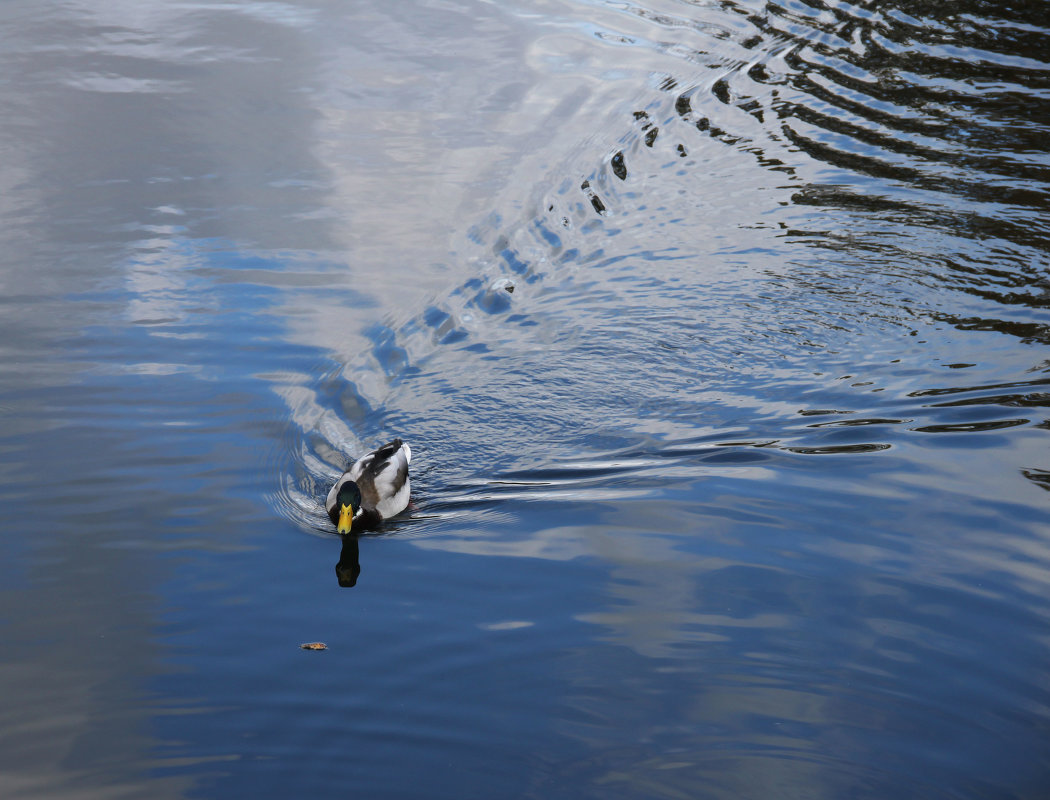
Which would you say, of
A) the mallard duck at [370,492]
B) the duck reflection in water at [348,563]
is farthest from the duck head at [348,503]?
the duck reflection in water at [348,563]

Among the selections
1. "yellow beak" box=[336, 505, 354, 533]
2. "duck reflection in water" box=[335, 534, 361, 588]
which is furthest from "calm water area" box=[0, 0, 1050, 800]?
"yellow beak" box=[336, 505, 354, 533]

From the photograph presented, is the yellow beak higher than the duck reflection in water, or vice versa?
the yellow beak

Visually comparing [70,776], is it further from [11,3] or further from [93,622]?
[11,3]

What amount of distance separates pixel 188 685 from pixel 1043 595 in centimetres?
505

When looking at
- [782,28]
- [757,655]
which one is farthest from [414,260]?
[782,28]

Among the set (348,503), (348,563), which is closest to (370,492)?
(348,503)

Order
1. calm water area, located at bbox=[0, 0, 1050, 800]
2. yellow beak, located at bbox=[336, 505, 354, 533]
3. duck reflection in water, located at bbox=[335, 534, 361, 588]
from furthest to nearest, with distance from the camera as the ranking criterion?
yellow beak, located at bbox=[336, 505, 354, 533] < duck reflection in water, located at bbox=[335, 534, 361, 588] < calm water area, located at bbox=[0, 0, 1050, 800]

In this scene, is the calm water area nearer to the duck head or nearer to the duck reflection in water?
the duck reflection in water

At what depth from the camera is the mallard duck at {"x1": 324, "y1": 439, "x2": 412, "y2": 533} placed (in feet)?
22.1

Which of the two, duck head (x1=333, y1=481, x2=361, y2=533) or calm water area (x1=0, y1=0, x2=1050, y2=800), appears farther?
duck head (x1=333, y1=481, x2=361, y2=533)

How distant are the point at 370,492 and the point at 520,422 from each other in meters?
1.53

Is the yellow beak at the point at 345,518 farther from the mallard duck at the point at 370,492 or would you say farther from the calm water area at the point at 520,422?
the calm water area at the point at 520,422

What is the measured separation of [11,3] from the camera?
51.5 ft

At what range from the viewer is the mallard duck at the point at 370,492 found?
22.1 ft
